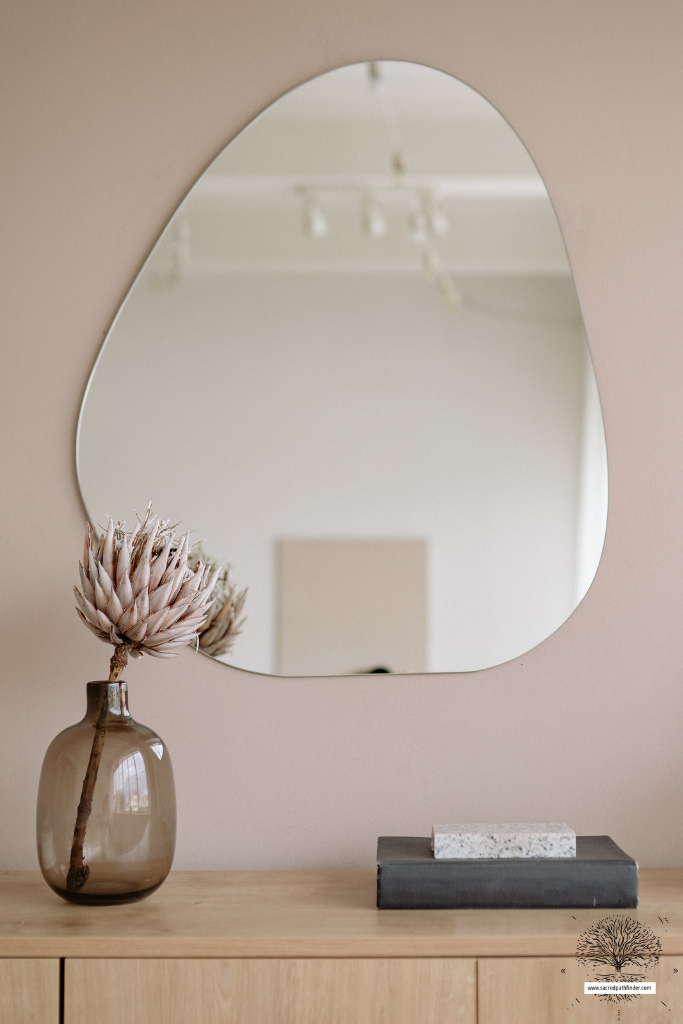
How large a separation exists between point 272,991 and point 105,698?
423 mm

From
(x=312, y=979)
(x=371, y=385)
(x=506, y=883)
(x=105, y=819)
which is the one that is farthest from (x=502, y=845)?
(x=371, y=385)

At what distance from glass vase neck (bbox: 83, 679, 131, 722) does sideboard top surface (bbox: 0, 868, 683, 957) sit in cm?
24

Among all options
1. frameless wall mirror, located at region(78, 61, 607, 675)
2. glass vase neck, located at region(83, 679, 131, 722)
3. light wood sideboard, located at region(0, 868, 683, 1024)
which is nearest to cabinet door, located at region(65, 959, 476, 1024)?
light wood sideboard, located at region(0, 868, 683, 1024)

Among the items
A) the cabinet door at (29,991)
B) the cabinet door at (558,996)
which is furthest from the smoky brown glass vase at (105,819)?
the cabinet door at (558,996)

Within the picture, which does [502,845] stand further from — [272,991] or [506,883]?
[272,991]

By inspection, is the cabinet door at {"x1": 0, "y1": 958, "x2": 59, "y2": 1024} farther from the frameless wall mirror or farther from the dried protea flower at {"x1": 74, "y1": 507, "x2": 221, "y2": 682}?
the frameless wall mirror

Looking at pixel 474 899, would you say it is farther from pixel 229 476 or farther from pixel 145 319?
pixel 145 319

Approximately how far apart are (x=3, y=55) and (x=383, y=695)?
1240mm

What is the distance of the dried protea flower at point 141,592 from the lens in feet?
3.58

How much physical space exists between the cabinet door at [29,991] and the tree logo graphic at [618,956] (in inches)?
24.1

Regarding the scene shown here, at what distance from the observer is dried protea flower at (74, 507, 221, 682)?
3.58 ft

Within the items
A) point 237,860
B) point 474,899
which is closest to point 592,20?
point 474,899

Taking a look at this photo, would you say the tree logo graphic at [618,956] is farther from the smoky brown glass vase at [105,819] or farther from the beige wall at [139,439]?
the smoky brown glass vase at [105,819]

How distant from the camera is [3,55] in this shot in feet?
4.66
